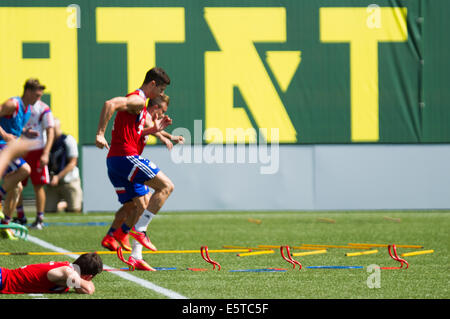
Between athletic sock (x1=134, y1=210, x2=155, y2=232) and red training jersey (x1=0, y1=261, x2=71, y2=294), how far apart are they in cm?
231

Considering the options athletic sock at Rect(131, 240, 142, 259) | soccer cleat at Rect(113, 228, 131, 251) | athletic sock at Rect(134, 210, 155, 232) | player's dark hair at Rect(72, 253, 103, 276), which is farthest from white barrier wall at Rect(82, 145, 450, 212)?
player's dark hair at Rect(72, 253, 103, 276)

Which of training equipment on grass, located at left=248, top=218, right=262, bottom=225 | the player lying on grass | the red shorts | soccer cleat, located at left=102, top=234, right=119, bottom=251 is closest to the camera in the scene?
the player lying on grass

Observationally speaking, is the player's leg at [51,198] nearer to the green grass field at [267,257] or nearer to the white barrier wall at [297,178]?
the white barrier wall at [297,178]

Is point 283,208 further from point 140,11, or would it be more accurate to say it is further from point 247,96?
point 140,11

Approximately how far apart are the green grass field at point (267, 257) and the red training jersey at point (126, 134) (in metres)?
1.16

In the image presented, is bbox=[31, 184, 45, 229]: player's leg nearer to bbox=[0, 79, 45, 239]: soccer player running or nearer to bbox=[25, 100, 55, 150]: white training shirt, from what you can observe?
bbox=[25, 100, 55, 150]: white training shirt

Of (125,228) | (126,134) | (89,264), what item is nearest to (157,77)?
(126,134)

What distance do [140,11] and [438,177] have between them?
299 inches

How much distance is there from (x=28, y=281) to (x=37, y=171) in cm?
774

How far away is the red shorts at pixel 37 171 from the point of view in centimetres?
1399

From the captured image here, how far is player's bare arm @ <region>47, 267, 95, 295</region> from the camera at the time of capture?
21.4ft

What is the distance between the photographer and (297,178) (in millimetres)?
19578
